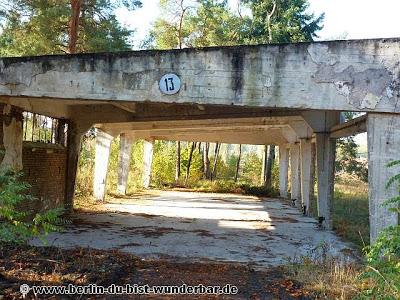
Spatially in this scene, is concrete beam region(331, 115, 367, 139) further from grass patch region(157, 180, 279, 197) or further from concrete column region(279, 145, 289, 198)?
grass patch region(157, 180, 279, 197)

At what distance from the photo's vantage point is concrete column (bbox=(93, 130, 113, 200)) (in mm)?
16672

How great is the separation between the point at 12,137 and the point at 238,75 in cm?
496

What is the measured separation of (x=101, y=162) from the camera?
16766mm

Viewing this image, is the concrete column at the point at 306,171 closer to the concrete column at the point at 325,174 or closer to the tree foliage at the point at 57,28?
the concrete column at the point at 325,174

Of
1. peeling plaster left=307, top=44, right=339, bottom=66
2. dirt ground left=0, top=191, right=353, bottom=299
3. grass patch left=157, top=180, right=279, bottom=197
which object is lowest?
dirt ground left=0, top=191, right=353, bottom=299

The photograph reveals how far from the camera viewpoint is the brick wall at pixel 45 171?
10281mm

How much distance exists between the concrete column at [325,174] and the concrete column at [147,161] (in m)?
14.4

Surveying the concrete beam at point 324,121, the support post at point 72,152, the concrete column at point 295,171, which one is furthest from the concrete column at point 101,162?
the concrete beam at point 324,121

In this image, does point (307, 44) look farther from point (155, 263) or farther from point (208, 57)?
point (155, 263)

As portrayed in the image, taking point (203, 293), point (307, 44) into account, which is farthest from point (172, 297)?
point (307, 44)

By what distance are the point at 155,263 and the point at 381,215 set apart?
148 inches

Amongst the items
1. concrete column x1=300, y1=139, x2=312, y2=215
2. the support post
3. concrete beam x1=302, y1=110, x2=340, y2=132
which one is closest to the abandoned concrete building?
concrete beam x1=302, y1=110, x2=340, y2=132

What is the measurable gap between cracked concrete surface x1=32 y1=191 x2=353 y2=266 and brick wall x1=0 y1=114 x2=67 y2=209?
3.05 feet

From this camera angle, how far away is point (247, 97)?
760cm
